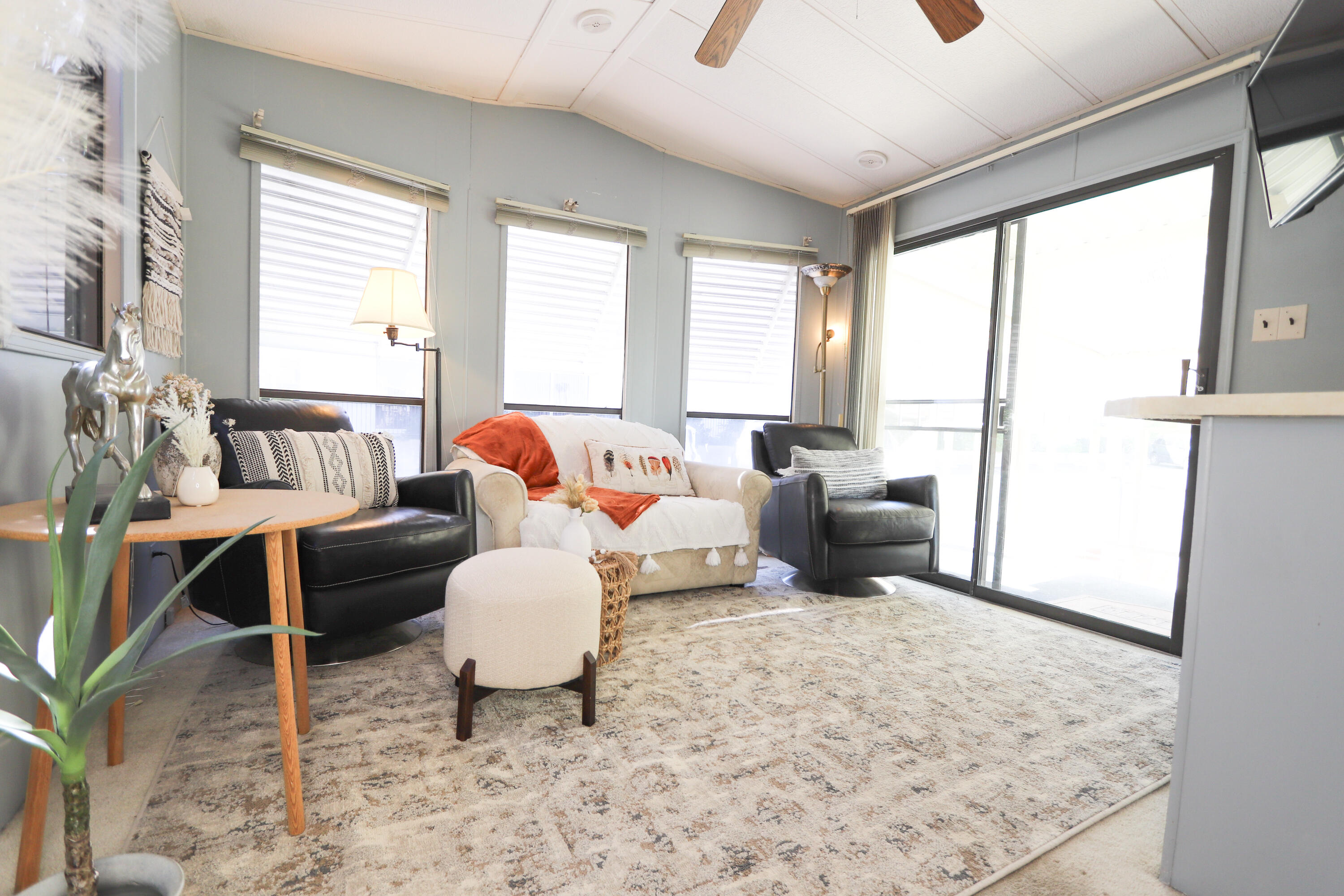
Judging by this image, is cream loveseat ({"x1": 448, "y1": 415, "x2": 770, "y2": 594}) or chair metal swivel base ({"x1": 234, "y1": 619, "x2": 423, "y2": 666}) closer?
chair metal swivel base ({"x1": 234, "y1": 619, "x2": 423, "y2": 666})

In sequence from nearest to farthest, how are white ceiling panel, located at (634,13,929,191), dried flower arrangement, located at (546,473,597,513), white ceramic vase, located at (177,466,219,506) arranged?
white ceramic vase, located at (177,466,219,506), dried flower arrangement, located at (546,473,597,513), white ceiling panel, located at (634,13,929,191)

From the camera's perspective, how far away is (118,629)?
1540 mm

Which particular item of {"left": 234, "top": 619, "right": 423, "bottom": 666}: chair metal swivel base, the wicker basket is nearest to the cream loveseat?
the wicker basket

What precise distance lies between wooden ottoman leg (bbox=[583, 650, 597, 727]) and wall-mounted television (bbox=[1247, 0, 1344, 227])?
2.33 metres

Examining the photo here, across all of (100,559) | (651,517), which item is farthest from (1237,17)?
(100,559)

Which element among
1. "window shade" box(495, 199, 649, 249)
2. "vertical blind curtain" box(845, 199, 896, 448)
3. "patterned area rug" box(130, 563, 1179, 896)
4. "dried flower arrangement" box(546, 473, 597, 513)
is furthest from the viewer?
"vertical blind curtain" box(845, 199, 896, 448)

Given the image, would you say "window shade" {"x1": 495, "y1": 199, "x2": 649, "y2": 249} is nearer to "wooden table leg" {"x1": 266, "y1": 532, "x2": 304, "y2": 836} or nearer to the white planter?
"wooden table leg" {"x1": 266, "y1": 532, "x2": 304, "y2": 836}

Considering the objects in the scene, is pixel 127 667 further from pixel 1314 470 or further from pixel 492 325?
pixel 492 325

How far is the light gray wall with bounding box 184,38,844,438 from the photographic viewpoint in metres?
2.94

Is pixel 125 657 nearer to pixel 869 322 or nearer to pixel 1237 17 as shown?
pixel 1237 17

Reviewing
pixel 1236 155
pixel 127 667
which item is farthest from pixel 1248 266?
pixel 127 667

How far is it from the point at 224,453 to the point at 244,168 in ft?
5.06

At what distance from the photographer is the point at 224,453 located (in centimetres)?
230

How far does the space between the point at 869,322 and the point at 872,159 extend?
1022 mm
